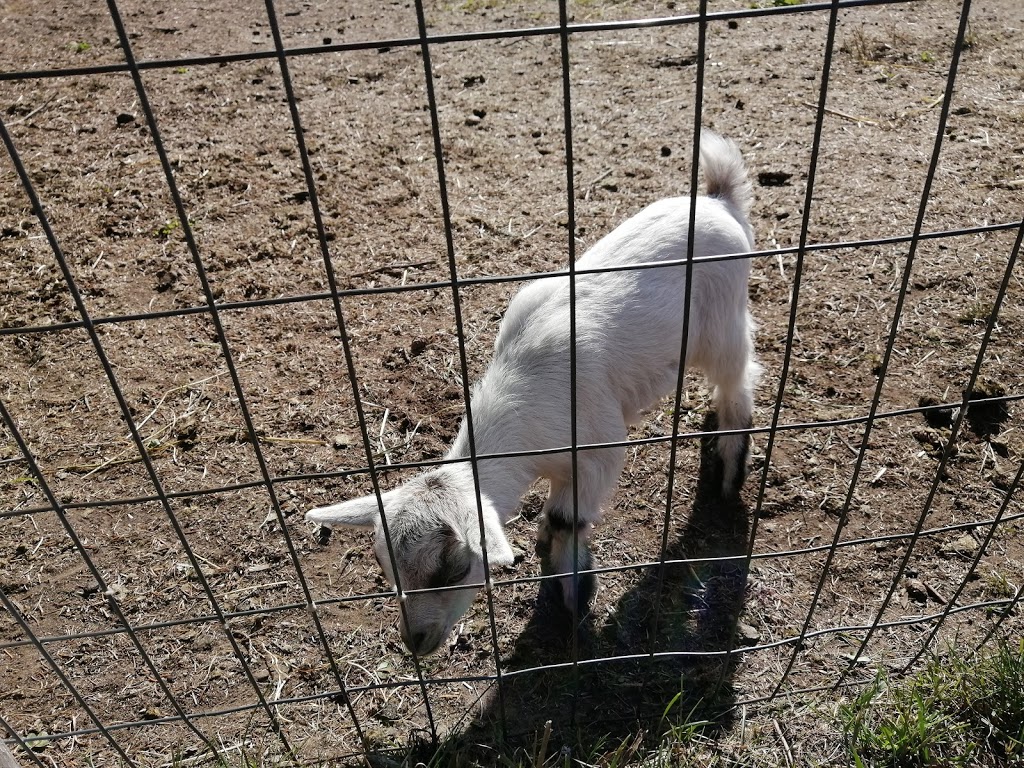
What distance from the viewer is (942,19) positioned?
762 cm

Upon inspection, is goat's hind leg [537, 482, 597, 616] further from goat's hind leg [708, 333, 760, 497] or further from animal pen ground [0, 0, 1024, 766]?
goat's hind leg [708, 333, 760, 497]

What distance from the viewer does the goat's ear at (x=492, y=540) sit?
265cm

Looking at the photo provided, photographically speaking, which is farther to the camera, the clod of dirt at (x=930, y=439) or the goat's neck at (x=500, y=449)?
the clod of dirt at (x=930, y=439)

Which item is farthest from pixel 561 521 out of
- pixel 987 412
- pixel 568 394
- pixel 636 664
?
pixel 987 412

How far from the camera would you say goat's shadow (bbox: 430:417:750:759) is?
310 centimetres

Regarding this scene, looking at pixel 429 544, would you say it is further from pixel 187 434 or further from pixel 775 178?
pixel 775 178

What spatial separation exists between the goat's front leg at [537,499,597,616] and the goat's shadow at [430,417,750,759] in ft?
0.30

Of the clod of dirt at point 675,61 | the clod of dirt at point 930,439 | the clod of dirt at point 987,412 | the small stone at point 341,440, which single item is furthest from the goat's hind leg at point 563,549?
the clod of dirt at point 675,61

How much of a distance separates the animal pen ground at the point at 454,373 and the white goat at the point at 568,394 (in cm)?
30

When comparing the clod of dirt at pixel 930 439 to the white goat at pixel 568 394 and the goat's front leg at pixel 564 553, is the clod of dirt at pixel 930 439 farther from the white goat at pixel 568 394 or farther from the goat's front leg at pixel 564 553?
the goat's front leg at pixel 564 553

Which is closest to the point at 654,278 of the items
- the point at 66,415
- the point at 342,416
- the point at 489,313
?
the point at 489,313

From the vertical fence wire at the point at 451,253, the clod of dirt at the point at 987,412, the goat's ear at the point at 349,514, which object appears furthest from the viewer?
the clod of dirt at the point at 987,412

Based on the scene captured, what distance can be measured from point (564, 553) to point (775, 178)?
3.52 metres

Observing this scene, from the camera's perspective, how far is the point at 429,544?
2.96 metres
